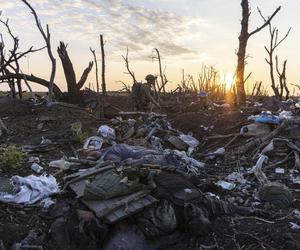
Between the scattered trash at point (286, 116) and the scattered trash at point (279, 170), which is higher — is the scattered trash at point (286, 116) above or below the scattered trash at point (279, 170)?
above

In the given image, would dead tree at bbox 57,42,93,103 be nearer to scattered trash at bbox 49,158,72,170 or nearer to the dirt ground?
the dirt ground

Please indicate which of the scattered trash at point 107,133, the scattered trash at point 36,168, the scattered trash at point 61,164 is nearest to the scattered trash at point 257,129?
the scattered trash at point 107,133

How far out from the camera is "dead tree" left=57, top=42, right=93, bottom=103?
15.4 meters

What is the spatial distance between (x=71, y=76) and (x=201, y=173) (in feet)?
29.3

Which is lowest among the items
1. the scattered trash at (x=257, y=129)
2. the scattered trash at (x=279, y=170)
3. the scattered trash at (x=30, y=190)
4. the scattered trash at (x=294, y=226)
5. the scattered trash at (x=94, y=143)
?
the scattered trash at (x=294, y=226)

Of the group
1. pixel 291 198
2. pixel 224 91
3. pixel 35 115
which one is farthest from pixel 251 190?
pixel 224 91

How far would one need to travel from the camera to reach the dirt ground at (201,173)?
5.31m

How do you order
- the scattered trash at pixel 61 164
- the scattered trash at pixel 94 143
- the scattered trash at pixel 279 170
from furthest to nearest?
the scattered trash at pixel 94 143 → the scattered trash at pixel 279 170 → the scattered trash at pixel 61 164

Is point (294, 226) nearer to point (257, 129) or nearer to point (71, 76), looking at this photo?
point (257, 129)

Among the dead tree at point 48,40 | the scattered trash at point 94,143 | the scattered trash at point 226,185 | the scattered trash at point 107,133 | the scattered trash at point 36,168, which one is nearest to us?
the scattered trash at point 226,185

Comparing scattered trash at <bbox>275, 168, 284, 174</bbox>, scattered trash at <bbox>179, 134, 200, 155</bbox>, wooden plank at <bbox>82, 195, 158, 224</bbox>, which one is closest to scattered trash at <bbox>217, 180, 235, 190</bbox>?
scattered trash at <bbox>275, 168, 284, 174</bbox>

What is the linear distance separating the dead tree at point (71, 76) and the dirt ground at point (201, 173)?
6.14ft

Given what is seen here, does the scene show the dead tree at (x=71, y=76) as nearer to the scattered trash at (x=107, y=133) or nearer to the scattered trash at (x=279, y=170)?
the scattered trash at (x=107, y=133)

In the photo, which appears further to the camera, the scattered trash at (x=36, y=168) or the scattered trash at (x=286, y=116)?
the scattered trash at (x=286, y=116)
